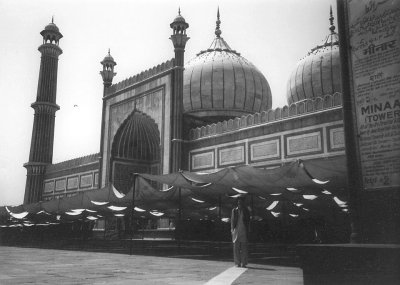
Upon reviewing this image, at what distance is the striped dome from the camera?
1742 centimetres

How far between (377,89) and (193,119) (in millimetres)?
13778

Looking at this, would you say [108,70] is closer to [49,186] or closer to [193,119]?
[193,119]

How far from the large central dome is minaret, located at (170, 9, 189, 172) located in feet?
6.96

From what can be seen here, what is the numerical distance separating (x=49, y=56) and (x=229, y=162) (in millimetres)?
14088

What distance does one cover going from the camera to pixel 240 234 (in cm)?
623

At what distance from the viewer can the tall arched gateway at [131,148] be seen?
18922 millimetres

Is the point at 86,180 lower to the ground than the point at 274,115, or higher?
lower

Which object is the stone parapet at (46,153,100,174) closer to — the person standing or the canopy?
the canopy

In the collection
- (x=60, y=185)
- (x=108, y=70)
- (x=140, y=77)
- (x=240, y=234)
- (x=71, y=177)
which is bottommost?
(x=240, y=234)

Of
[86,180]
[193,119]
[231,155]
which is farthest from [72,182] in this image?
[231,155]

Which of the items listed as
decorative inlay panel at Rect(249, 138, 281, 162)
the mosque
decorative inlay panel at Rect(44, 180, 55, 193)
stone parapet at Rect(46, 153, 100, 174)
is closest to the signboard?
the mosque

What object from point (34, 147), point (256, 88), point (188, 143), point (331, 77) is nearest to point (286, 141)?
point (188, 143)

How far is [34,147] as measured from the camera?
2309cm

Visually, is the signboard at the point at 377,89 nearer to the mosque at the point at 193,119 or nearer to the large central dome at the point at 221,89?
the mosque at the point at 193,119
